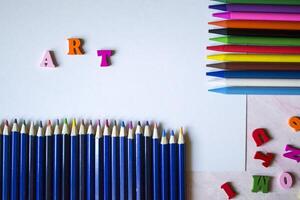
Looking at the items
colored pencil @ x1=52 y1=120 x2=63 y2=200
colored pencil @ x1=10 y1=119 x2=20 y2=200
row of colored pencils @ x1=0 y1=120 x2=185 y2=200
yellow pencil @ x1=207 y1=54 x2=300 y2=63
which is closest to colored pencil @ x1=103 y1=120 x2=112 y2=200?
row of colored pencils @ x1=0 y1=120 x2=185 y2=200

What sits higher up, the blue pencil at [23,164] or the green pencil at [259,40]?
the green pencil at [259,40]

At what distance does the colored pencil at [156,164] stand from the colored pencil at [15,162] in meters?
0.32

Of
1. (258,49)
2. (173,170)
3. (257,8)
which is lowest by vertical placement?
→ (173,170)

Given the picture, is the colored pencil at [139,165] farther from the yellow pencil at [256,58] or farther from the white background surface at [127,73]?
the yellow pencil at [256,58]

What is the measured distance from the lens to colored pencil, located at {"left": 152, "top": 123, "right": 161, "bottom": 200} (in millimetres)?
819

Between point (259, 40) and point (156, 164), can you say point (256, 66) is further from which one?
point (156, 164)

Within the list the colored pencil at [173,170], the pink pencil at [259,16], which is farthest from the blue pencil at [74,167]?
the pink pencil at [259,16]

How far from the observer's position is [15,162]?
32.2 inches

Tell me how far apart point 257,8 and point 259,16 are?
0.07 feet

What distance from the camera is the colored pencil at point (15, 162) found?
81 cm

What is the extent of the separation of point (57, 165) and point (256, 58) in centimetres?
55

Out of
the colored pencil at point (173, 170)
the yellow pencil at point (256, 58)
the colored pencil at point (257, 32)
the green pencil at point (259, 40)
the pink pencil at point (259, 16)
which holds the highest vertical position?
the pink pencil at point (259, 16)

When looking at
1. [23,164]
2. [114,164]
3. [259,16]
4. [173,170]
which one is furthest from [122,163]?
[259,16]

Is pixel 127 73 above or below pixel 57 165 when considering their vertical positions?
above
